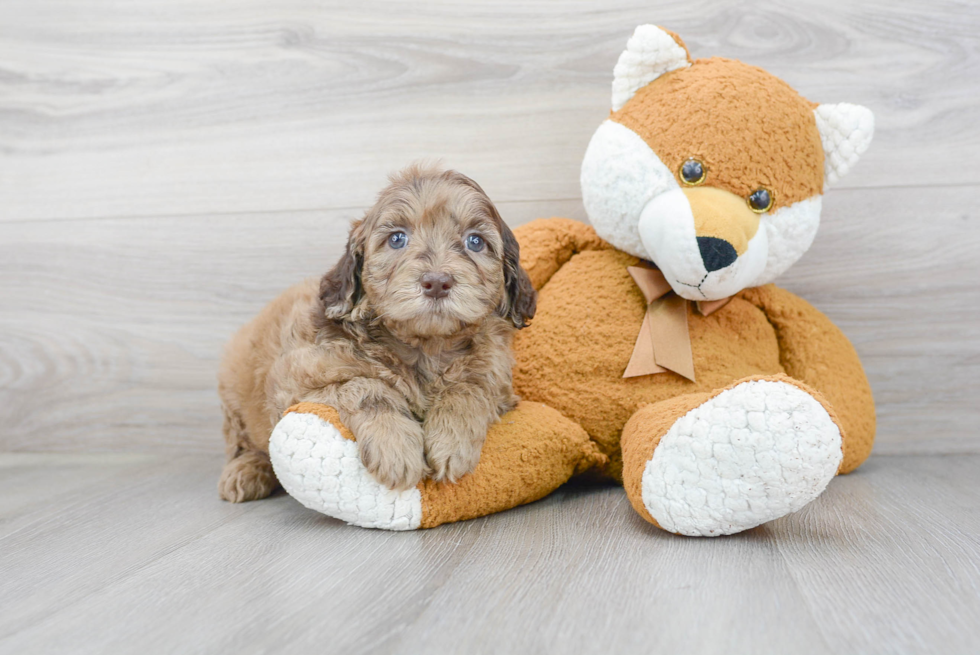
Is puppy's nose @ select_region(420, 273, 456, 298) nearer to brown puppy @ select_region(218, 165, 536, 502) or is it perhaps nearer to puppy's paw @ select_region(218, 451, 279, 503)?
brown puppy @ select_region(218, 165, 536, 502)

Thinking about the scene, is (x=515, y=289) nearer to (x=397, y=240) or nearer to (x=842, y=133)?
(x=397, y=240)

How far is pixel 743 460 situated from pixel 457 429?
563 mm

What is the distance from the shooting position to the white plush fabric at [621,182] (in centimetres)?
165

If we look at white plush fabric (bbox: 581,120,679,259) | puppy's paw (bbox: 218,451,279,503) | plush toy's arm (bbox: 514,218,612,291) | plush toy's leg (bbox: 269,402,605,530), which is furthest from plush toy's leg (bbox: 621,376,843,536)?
puppy's paw (bbox: 218,451,279,503)

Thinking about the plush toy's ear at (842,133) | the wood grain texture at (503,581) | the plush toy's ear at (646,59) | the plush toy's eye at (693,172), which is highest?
the plush toy's ear at (646,59)

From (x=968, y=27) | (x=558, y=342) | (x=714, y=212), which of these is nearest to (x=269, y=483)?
(x=558, y=342)

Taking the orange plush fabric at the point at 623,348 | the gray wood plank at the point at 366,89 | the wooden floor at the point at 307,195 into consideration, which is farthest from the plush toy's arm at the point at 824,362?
the gray wood plank at the point at 366,89

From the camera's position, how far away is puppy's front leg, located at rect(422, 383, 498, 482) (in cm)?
148

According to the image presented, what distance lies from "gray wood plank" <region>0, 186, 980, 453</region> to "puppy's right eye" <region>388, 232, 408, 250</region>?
2.56ft

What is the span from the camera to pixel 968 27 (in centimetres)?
214

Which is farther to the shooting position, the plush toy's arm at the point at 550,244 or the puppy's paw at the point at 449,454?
the plush toy's arm at the point at 550,244

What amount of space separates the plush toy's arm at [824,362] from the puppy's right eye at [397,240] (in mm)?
912

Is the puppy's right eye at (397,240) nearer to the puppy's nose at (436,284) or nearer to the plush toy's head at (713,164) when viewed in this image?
the puppy's nose at (436,284)

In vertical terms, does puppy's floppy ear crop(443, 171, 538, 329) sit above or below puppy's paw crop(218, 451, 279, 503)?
above
